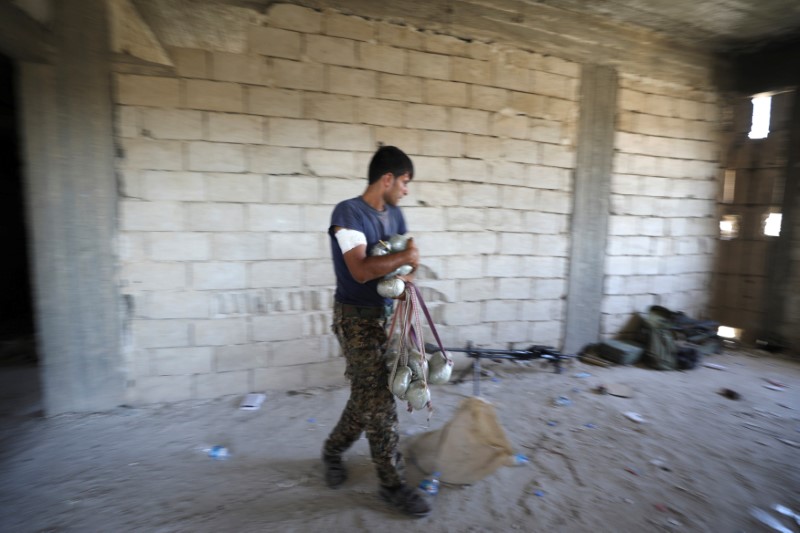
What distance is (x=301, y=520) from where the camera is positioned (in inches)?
73.7

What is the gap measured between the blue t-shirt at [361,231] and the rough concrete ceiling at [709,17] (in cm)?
293

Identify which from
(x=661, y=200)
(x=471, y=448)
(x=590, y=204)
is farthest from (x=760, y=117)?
(x=471, y=448)

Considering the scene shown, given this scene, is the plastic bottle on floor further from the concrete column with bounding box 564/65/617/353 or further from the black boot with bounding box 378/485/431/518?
the concrete column with bounding box 564/65/617/353

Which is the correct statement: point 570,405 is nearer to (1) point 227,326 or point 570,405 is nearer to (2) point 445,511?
(2) point 445,511

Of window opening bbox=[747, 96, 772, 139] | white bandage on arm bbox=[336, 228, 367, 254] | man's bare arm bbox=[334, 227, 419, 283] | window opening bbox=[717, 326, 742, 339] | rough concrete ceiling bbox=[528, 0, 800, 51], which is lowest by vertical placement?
window opening bbox=[717, 326, 742, 339]

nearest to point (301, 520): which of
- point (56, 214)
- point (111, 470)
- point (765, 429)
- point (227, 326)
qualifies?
point (111, 470)

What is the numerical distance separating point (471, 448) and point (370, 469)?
1.93 ft

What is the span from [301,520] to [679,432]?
254 cm

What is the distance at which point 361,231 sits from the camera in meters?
1.82

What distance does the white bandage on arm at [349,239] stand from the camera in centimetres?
177

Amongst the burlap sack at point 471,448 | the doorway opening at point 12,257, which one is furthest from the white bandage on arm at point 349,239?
the doorway opening at point 12,257

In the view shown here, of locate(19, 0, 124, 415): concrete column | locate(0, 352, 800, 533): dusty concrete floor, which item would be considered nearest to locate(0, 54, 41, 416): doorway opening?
locate(0, 352, 800, 533): dusty concrete floor

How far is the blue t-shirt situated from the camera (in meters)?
1.83

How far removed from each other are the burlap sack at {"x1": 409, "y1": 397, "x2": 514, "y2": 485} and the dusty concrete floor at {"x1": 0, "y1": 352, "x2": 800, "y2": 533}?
10 cm
